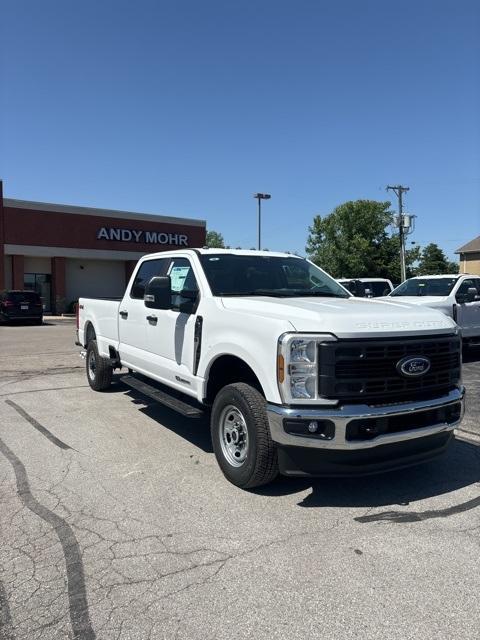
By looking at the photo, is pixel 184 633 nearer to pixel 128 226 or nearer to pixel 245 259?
pixel 245 259

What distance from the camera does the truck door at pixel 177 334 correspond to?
212 inches

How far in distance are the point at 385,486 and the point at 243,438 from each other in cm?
129

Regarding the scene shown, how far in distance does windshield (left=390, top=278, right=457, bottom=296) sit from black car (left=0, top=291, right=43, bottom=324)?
18.4 meters

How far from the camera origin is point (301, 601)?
2941mm

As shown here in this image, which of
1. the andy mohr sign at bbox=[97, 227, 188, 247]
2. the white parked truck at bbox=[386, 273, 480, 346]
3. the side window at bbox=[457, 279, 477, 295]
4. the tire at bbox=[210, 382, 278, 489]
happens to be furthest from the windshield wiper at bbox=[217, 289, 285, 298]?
the andy mohr sign at bbox=[97, 227, 188, 247]

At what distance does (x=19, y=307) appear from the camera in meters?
25.7

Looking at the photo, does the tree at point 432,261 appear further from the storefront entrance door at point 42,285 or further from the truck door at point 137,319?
the truck door at point 137,319

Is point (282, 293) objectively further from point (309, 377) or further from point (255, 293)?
point (309, 377)

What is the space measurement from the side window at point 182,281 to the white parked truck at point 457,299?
6.85 m

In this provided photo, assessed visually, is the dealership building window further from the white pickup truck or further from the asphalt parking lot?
the white pickup truck

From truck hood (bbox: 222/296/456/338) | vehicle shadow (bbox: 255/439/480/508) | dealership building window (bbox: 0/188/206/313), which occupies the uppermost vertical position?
dealership building window (bbox: 0/188/206/313)

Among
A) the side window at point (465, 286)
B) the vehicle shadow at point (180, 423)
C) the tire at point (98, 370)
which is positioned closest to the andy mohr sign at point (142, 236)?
the side window at point (465, 286)

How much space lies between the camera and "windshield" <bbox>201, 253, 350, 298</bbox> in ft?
18.1

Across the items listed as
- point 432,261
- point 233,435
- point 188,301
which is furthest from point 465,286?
point 432,261
